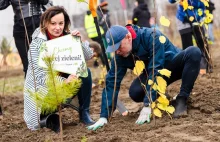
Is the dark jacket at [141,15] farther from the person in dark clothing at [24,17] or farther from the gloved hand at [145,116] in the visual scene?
the gloved hand at [145,116]

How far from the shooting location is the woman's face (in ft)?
12.5

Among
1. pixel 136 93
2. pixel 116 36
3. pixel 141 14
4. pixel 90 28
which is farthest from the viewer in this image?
pixel 90 28

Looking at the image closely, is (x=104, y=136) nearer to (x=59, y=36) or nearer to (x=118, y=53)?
(x=118, y=53)

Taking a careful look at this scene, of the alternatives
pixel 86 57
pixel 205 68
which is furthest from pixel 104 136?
pixel 205 68

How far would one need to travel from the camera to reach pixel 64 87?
8.23ft

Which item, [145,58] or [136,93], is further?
[136,93]

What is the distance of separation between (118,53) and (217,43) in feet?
35.6

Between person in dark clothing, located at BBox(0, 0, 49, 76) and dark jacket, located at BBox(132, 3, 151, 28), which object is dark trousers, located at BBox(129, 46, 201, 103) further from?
dark jacket, located at BBox(132, 3, 151, 28)

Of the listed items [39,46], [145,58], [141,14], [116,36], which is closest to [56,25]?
[39,46]

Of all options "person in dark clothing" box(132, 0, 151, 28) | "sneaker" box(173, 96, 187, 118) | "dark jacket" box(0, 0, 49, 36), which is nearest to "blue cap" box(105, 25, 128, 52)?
"sneaker" box(173, 96, 187, 118)

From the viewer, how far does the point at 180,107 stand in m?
3.73

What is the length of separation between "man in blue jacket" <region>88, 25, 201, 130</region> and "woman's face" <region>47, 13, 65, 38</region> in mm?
491

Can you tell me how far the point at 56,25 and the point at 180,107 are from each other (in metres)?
1.15

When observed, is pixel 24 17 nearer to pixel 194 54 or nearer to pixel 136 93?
pixel 136 93
